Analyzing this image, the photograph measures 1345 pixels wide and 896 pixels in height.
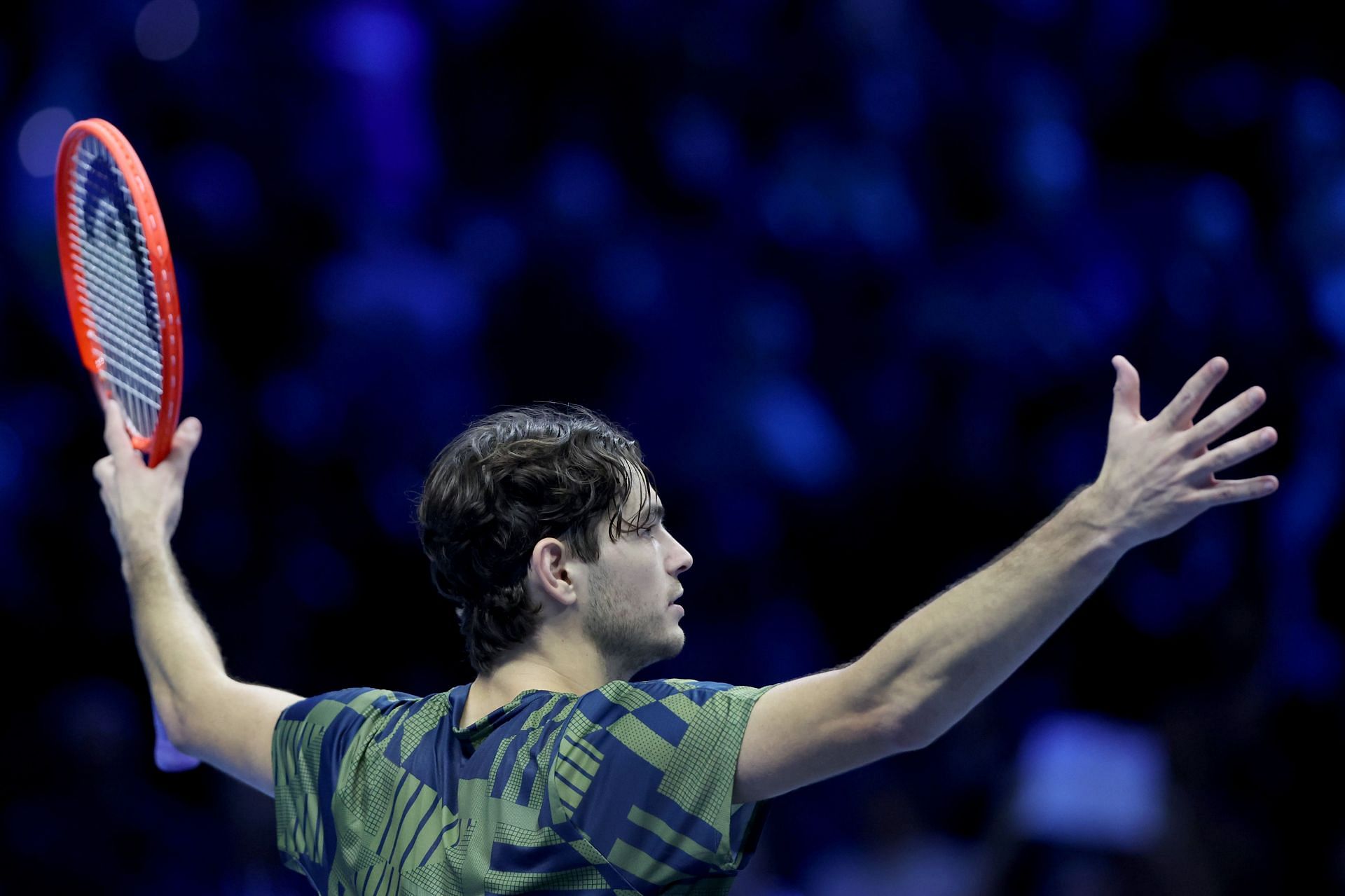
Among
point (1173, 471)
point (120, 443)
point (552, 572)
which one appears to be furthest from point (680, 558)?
point (120, 443)

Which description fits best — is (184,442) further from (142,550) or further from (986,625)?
(986,625)

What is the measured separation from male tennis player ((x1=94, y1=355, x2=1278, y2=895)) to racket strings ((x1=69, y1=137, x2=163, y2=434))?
1.65 ft

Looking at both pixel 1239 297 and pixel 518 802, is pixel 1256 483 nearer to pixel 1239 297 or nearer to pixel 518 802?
pixel 518 802

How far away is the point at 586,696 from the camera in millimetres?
1776

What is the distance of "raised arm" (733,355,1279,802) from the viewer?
1.49m

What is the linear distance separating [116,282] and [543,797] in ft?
4.90

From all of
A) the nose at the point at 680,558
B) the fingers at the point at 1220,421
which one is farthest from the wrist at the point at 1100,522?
the nose at the point at 680,558

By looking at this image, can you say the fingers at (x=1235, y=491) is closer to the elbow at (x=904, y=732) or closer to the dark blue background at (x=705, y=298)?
the elbow at (x=904, y=732)

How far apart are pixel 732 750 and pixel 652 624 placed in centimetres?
32

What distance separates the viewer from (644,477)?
80.2 inches

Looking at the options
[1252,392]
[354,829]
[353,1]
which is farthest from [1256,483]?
[353,1]

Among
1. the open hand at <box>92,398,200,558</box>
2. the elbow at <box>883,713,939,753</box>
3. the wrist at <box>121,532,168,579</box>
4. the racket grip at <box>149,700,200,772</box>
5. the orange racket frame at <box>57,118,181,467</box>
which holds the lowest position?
the racket grip at <box>149,700,200,772</box>

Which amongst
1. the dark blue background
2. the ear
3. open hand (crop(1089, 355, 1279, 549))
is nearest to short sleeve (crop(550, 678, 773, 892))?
the ear

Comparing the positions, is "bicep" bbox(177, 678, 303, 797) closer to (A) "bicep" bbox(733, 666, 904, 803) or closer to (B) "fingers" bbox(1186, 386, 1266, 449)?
(A) "bicep" bbox(733, 666, 904, 803)
